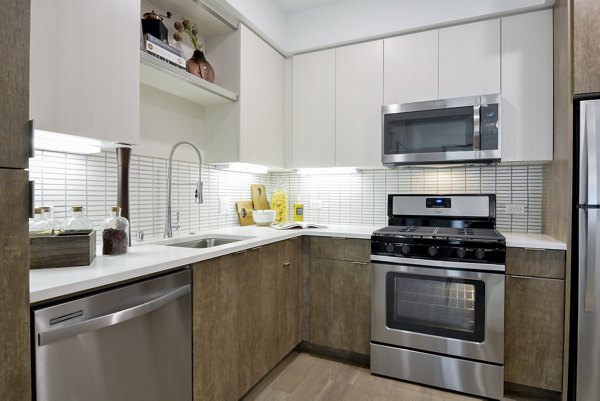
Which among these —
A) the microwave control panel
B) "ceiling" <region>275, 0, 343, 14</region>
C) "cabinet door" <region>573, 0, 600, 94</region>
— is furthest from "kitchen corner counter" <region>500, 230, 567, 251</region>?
"ceiling" <region>275, 0, 343, 14</region>

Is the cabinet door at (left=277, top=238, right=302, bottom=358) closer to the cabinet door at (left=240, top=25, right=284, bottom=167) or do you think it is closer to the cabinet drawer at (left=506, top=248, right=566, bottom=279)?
the cabinet door at (left=240, top=25, right=284, bottom=167)

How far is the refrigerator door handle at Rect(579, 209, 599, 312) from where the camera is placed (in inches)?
63.7

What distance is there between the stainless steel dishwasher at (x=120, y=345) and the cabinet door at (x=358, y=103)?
1586 mm

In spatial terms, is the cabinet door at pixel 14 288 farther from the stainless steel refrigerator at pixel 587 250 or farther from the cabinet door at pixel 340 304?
the stainless steel refrigerator at pixel 587 250

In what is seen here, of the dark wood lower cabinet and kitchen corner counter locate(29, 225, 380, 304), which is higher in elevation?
kitchen corner counter locate(29, 225, 380, 304)

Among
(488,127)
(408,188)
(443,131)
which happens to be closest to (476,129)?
(488,127)

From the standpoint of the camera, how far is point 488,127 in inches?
82.7

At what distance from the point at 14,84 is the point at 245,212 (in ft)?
6.87

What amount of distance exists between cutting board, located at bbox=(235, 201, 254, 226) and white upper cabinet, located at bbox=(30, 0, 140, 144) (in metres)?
1.29

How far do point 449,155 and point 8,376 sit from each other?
2264 mm

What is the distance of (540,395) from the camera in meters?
1.93

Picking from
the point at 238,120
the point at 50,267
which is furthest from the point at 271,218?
the point at 50,267

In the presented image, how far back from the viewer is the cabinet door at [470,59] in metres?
2.17

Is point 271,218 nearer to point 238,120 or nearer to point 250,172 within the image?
point 250,172
